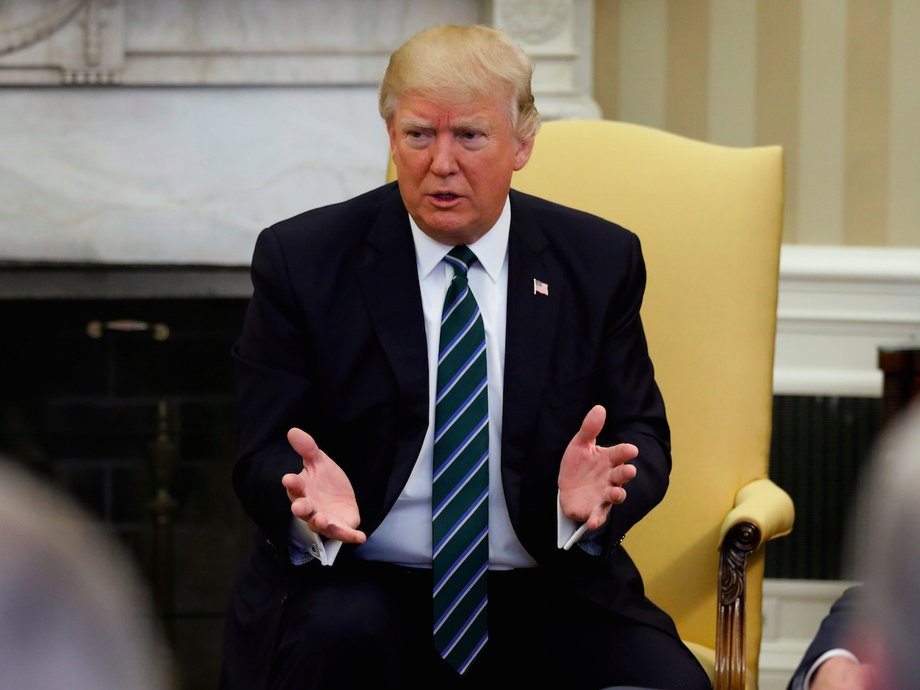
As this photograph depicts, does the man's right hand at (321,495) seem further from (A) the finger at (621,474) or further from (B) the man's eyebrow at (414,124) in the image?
(B) the man's eyebrow at (414,124)

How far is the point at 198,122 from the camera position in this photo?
2742 mm

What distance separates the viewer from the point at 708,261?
196 cm

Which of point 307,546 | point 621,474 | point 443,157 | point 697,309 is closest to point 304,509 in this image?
point 307,546

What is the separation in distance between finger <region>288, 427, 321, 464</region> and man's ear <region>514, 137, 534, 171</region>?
47cm

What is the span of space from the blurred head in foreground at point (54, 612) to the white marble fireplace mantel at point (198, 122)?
2.34m

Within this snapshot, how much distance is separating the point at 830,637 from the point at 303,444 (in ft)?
1.97

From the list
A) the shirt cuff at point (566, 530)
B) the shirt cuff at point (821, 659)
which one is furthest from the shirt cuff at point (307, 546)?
the shirt cuff at point (821, 659)

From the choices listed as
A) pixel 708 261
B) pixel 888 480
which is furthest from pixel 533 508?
pixel 888 480

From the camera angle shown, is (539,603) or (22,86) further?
(22,86)

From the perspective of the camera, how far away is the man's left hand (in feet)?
4.89

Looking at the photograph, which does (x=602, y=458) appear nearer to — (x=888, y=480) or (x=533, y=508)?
(x=533, y=508)

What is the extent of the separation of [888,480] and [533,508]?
1094 millimetres

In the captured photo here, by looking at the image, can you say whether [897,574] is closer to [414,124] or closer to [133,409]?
[414,124]

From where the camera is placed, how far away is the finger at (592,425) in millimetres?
1496
